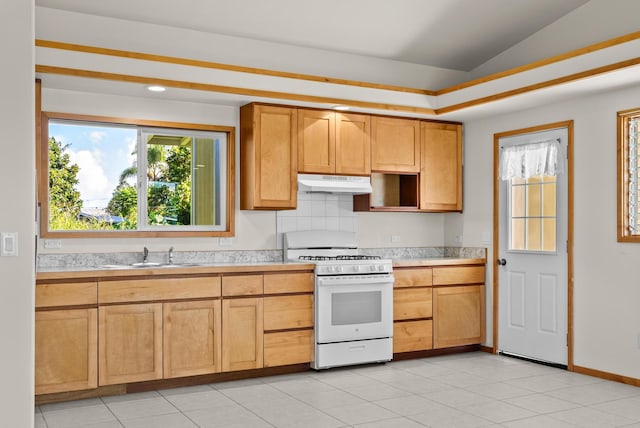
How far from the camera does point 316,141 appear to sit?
5.68m

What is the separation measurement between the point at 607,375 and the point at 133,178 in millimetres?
4205

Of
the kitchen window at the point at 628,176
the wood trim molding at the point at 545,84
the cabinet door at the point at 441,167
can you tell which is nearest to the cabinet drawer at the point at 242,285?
the cabinet door at the point at 441,167

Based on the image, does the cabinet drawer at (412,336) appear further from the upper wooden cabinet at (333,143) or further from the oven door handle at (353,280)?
the upper wooden cabinet at (333,143)

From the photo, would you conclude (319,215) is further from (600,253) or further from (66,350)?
(66,350)

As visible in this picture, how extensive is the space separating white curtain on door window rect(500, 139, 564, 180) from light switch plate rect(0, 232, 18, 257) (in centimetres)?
430

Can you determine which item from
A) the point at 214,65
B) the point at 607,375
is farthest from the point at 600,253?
the point at 214,65

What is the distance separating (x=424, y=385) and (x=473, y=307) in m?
1.51

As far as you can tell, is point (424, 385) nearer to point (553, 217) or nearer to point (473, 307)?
point (473, 307)

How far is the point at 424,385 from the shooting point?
490cm

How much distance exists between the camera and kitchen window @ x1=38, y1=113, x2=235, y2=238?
5.01 m

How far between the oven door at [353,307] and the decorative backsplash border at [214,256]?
703 mm

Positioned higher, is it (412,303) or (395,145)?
(395,145)

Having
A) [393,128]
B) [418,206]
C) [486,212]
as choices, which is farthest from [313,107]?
[486,212]

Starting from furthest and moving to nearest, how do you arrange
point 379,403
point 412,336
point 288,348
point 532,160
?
Answer: point 412,336 → point 532,160 → point 288,348 → point 379,403
